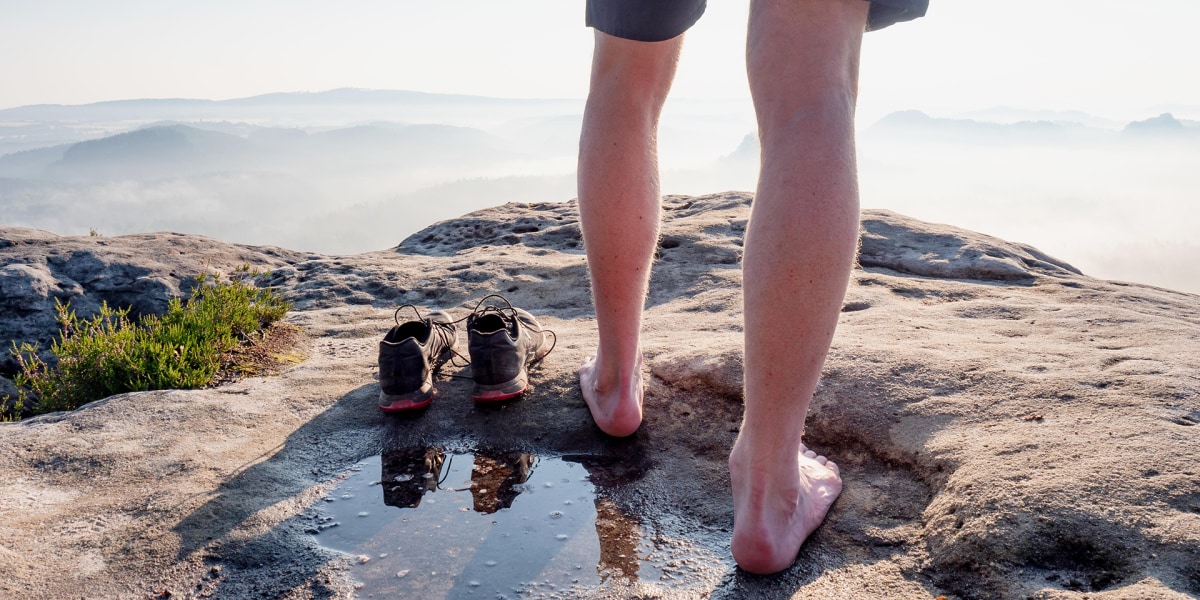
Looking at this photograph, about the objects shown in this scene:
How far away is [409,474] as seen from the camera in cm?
239

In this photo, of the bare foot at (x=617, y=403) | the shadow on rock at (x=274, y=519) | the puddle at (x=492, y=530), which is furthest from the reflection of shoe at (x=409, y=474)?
the bare foot at (x=617, y=403)

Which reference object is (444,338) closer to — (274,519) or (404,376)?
(404,376)

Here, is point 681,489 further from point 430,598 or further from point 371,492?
point 371,492

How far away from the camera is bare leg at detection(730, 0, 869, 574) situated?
5.24 ft

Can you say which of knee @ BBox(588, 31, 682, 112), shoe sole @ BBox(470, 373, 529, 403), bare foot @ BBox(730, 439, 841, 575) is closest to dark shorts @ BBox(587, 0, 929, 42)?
knee @ BBox(588, 31, 682, 112)

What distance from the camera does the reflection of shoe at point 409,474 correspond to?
225cm

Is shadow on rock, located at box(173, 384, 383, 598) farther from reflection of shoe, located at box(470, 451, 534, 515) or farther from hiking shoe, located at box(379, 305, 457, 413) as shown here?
reflection of shoe, located at box(470, 451, 534, 515)

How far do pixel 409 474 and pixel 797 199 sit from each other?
156 cm

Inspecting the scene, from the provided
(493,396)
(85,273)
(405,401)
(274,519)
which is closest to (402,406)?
(405,401)

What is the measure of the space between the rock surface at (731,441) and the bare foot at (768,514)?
0.18 ft

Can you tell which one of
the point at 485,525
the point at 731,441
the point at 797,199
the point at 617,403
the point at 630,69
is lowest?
the point at 485,525

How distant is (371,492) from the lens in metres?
A: 2.28

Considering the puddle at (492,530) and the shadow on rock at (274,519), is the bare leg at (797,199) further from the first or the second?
the shadow on rock at (274,519)

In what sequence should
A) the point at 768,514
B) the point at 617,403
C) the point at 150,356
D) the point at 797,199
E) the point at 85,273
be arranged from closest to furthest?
the point at 797,199 → the point at 768,514 → the point at 617,403 → the point at 150,356 → the point at 85,273
